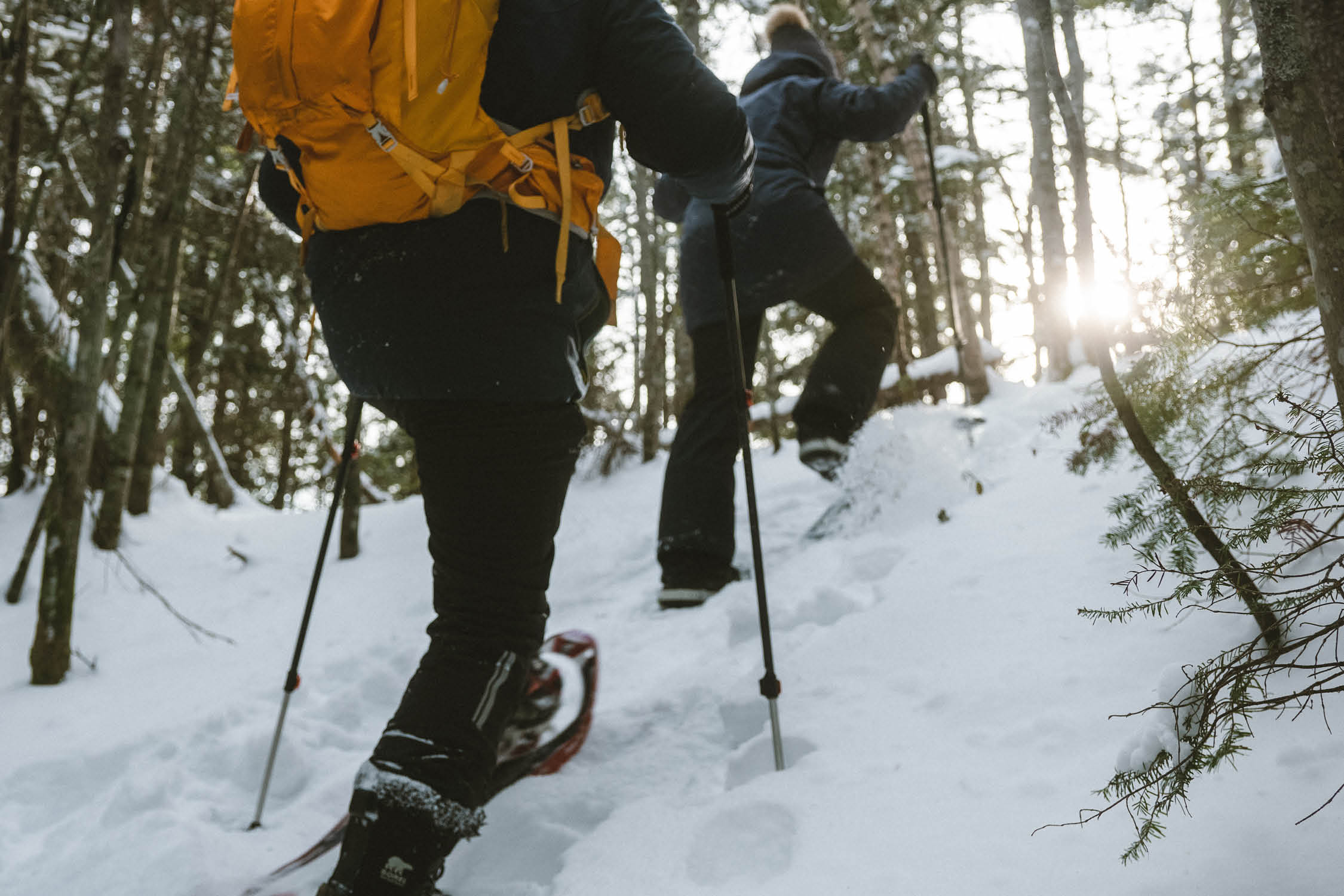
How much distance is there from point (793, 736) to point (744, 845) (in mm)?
419

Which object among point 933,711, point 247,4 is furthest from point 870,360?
point 247,4

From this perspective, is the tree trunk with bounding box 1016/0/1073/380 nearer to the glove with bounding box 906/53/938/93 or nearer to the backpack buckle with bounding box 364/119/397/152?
the glove with bounding box 906/53/938/93

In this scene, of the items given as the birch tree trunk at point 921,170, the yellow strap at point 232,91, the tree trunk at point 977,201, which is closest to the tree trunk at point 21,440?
the yellow strap at point 232,91

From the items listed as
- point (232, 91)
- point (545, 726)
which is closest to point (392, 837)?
point (545, 726)

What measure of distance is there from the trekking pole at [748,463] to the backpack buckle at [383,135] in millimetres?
1028

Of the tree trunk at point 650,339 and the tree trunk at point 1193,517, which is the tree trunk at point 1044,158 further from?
the tree trunk at point 650,339

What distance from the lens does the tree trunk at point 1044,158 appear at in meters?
2.05

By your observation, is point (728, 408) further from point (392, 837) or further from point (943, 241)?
point (943, 241)

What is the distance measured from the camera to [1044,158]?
284cm

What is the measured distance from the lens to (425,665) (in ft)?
5.42

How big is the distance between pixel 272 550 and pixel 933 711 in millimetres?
5157

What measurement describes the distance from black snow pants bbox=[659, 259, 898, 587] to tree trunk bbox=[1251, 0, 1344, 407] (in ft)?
5.84

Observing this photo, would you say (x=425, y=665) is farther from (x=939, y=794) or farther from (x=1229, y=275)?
(x=1229, y=275)

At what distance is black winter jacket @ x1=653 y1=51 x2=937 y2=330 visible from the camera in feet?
10.8
